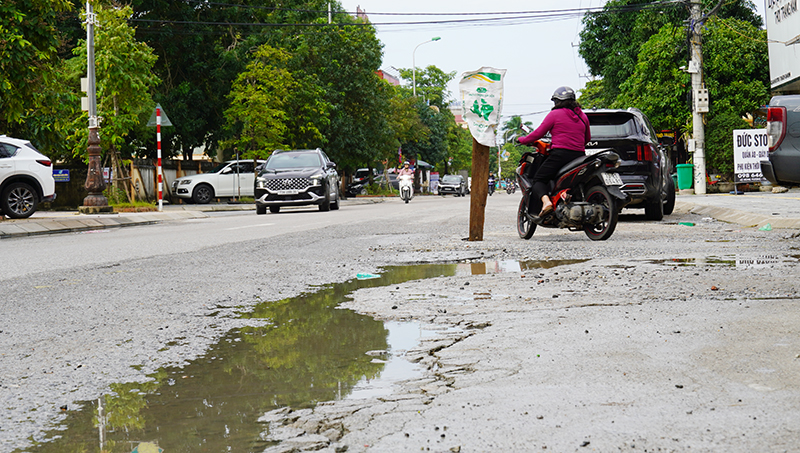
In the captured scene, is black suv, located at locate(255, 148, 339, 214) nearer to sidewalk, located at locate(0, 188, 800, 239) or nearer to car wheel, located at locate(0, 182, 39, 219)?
sidewalk, located at locate(0, 188, 800, 239)

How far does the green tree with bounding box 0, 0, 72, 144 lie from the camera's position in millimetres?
14992

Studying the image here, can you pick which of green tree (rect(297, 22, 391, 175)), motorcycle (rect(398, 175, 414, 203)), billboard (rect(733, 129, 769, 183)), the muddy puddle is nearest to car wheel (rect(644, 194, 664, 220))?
the muddy puddle

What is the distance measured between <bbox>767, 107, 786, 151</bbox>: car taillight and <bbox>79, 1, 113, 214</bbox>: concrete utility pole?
15.6 m

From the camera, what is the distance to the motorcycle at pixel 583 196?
9.41m

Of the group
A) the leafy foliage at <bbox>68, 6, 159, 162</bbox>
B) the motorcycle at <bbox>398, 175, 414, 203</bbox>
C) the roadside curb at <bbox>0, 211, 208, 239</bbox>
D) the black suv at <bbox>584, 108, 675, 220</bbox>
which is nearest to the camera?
the black suv at <bbox>584, 108, 675, 220</bbox>

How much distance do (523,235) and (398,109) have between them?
43.0m

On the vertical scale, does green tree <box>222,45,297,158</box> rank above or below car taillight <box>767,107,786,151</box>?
above

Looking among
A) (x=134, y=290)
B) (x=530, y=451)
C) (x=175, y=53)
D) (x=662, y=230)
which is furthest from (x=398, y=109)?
(x=530, y=451)

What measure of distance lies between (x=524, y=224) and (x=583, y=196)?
3.05 feet

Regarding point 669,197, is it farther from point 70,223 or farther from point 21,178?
point 21,178

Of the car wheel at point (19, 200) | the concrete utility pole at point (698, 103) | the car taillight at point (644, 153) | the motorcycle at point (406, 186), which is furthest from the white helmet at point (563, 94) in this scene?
the motorcycle at point (406, 186)

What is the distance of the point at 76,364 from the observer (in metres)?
3.76

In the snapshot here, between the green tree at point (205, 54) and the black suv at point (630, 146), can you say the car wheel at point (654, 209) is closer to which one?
the black suv at point (630, 146)

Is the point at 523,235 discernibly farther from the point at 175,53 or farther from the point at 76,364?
the point at 175,53
